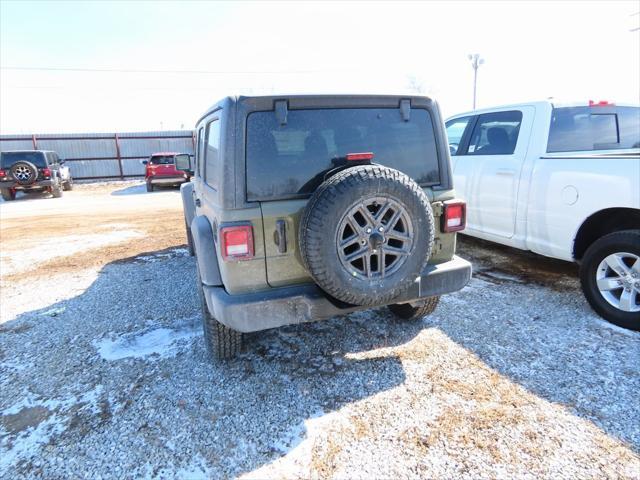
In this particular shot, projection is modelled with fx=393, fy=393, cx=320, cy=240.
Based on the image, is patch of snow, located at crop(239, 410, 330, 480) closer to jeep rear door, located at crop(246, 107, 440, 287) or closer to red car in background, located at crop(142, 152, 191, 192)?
jeep rear door, located at crop(246, 107, 440, 287)

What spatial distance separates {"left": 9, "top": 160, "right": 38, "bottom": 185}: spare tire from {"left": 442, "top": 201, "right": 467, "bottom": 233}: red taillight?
15.7 meters

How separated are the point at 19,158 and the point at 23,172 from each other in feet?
2.20

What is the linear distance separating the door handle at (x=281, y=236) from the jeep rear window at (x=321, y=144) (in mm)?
184

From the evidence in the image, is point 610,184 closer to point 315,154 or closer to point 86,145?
point 315,154

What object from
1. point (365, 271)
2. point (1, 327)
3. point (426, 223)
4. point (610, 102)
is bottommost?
point (1, 327)

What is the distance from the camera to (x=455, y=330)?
11.4ft

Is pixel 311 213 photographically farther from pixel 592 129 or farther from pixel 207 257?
pixel 592 129

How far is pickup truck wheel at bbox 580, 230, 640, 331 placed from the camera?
3.22 meters

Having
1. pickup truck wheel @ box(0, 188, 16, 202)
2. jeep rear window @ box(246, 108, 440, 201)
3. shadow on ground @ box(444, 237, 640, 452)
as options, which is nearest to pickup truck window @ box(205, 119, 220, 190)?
jeep rear window @ box(246, 108, 440, 201)

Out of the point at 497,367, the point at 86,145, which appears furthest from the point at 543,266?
the point at 86,145

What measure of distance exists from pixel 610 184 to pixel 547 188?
0.60 m

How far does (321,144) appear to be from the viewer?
260 centimetres

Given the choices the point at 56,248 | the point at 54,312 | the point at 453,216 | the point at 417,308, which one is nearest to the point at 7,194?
the point at 56,248

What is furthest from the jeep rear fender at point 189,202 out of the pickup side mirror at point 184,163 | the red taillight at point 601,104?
the red taillight at point 601,104
